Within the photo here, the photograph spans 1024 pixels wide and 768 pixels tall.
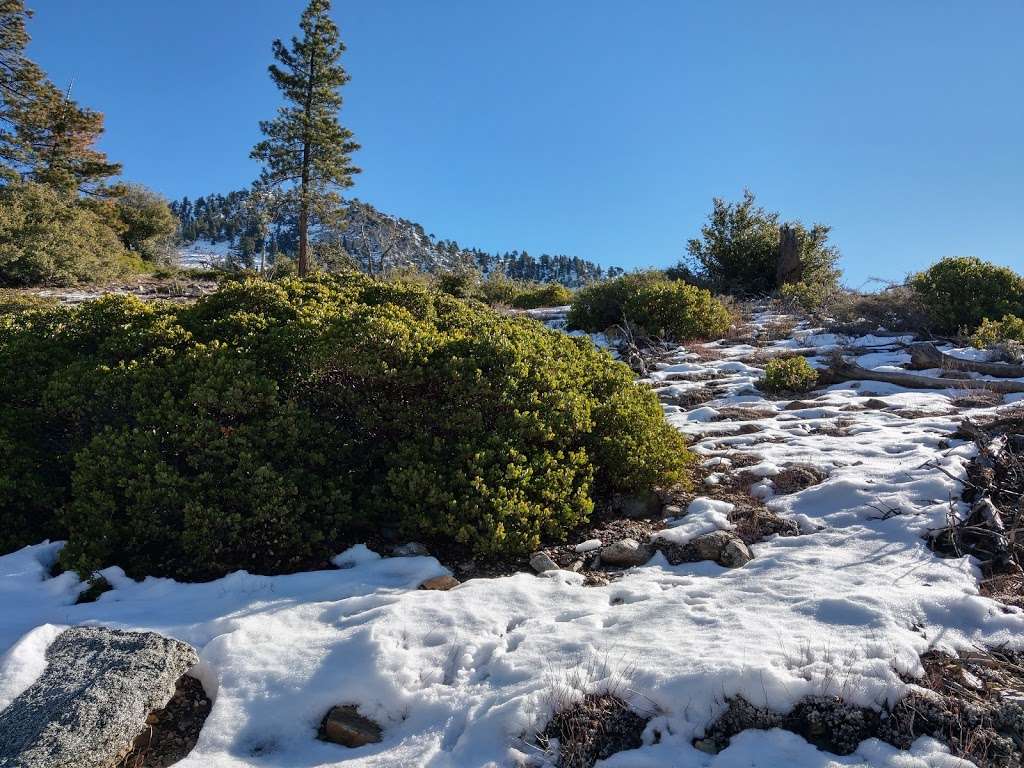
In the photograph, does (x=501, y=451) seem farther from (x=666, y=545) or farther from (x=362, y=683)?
(x=362, y=683)

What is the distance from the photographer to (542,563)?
3.74m

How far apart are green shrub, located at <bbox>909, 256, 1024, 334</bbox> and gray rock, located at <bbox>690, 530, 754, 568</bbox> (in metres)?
8.78

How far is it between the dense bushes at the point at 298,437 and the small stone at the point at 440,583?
0.27 meters

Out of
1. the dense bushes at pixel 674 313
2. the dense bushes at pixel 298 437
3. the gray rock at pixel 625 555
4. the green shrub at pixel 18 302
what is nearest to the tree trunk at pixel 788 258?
the dense bushes at pixel 674 313

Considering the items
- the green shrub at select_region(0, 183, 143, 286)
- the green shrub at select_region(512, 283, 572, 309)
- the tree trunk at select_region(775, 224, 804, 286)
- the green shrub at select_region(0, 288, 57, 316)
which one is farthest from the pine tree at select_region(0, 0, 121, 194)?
the tree trunk at select_region(775, 224, 804, 286)

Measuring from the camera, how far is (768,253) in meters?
18.6

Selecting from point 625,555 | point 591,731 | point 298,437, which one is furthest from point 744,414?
point 591,731

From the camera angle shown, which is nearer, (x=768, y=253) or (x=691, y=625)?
(x=691, y=625)

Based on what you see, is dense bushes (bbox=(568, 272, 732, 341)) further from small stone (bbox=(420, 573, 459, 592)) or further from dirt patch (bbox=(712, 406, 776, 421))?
small stone (bbox=(420, 573, 459, 592))

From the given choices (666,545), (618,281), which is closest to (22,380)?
(666,545)

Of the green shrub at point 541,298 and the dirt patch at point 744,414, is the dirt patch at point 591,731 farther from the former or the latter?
the green shrub at point 541,298

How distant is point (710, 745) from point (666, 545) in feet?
5.82

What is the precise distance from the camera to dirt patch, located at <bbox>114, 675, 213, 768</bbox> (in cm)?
242

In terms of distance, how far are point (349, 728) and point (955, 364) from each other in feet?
28.5
